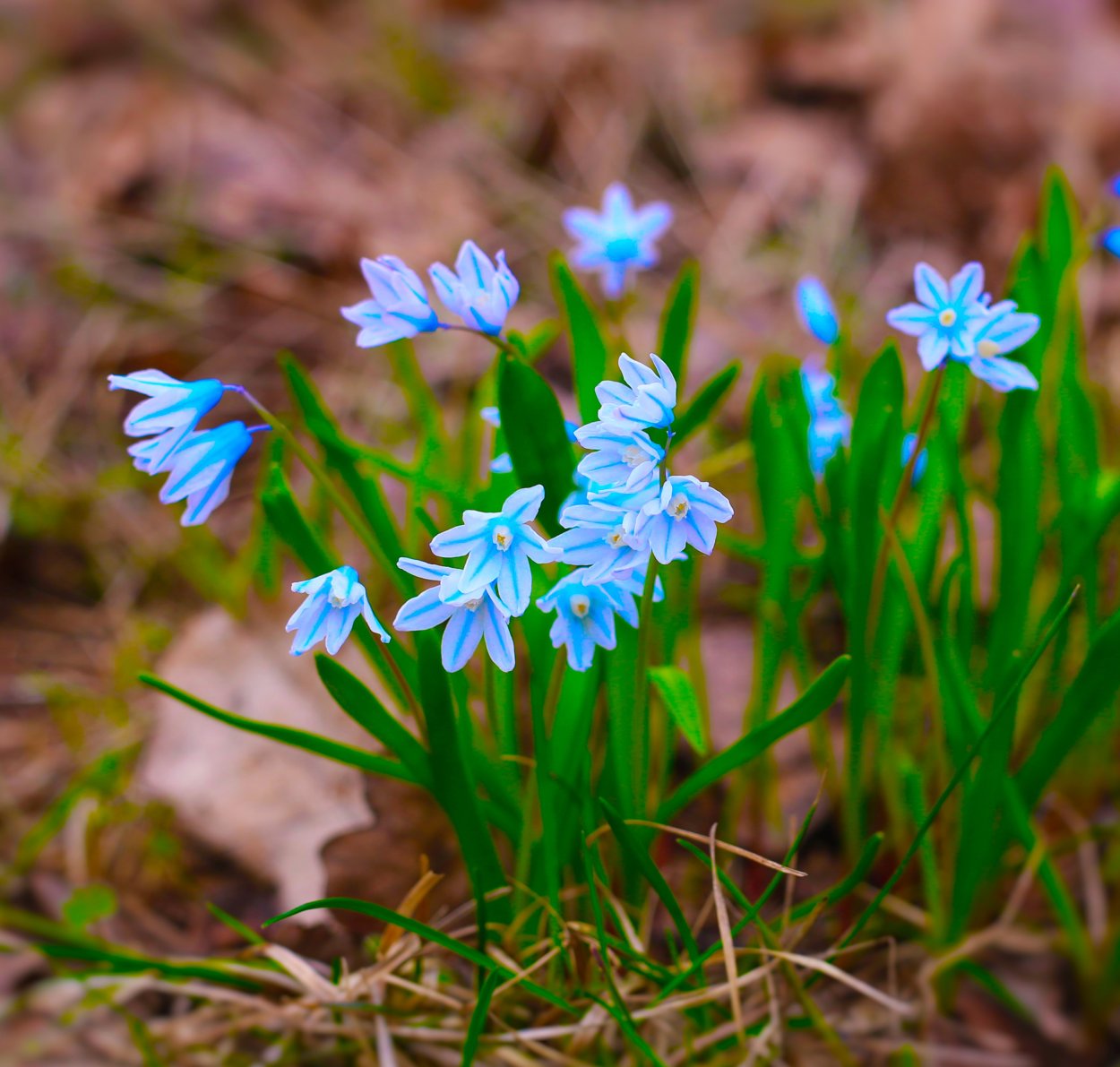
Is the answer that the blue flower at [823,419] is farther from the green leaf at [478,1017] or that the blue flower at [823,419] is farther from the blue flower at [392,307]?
the green leaf at [478,1017]

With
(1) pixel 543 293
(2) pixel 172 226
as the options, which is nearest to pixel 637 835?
(1) pixel 543 293

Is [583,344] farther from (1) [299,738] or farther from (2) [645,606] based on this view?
(1) [299,738]

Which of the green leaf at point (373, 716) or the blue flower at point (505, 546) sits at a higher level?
the blue flower at point (505, 546)

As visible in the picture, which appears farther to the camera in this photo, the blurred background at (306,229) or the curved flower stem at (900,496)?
the blurred background at (306,229)

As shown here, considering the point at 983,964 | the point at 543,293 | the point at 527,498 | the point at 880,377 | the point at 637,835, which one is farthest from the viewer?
the point at 543,293

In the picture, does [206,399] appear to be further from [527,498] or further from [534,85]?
[534,85]

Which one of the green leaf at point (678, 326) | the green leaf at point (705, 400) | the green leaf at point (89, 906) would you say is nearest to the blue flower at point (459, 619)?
the green leaf at point (705, 400)

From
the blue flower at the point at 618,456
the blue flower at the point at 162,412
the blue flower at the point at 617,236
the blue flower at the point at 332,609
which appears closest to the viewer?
the blue flower at the point at 618,456
